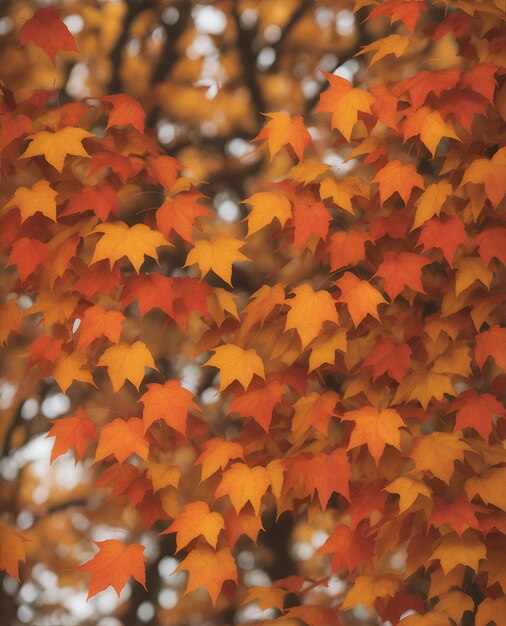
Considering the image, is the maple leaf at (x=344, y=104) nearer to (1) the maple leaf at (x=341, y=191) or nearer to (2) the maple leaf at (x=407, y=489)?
(1) the maple leaf at (x=341, y=191)

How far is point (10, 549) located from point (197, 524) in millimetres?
568

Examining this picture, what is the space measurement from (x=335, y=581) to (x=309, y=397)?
1.85ft

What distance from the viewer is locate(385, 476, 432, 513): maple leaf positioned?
204 cm

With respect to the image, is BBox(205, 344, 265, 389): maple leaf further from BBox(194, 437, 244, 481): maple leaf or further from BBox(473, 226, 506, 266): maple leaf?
BBox(473, 226, 506, 266): maple leaf

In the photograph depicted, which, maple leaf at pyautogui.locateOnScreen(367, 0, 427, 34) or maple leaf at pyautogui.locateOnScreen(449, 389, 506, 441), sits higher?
maple leaf at pyautogui.locateOnScreen(367, 0, 427, 34)

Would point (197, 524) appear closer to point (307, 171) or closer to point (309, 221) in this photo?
point (309, 221)

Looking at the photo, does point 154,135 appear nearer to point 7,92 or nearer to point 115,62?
point 115,62

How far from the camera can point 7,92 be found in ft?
7.45

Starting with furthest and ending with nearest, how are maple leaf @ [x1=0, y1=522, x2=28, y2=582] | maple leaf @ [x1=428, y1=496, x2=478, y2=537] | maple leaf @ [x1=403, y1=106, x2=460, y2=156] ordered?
1. maple leaf @ [x1=0, y1=522, x2=28, y2=582]
2. maple leaf @ [x1=403, y1=106, x2=460, y2=156]
3. maple leaf @ [x1=428, y1=496, x2=478, y2=537]

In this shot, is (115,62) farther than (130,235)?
Yes

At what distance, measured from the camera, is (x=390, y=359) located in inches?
85.0

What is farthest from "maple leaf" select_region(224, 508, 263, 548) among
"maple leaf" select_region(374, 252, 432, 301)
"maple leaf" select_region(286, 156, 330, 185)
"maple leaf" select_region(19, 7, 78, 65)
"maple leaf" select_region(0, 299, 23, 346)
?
"maple leaf" select_region(19, 7, 78, 65)

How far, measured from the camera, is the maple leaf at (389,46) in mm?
2180

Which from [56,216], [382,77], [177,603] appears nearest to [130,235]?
[56,216]
